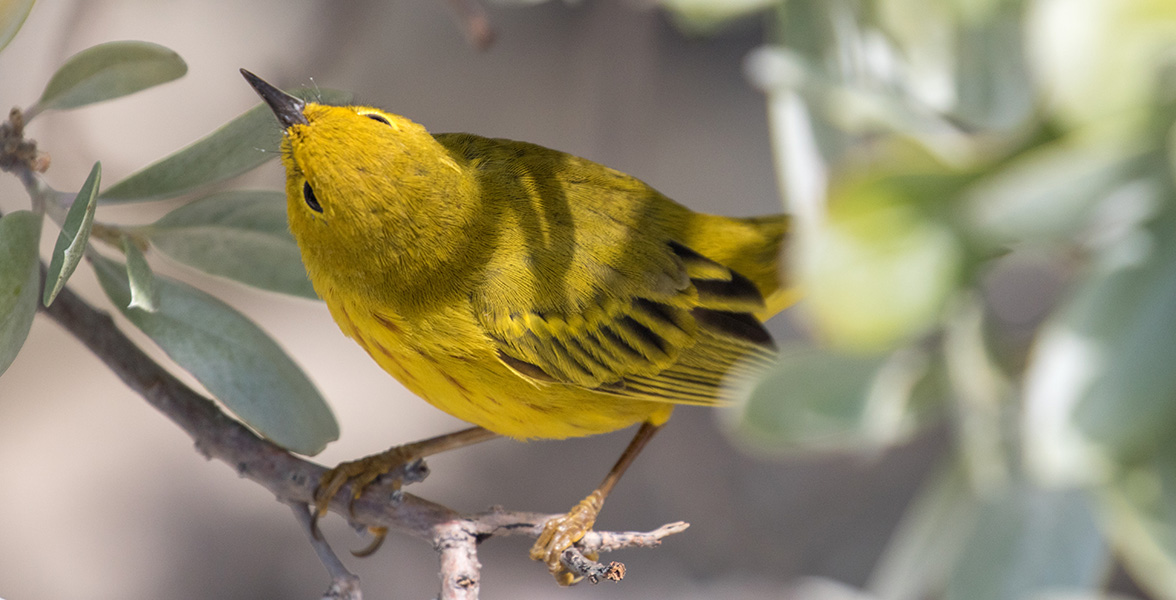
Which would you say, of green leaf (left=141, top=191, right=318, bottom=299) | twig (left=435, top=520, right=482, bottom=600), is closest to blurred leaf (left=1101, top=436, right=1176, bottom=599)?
twig (left=435, top=520, right=482, bottom=600)

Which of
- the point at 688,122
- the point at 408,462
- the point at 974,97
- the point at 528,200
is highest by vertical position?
the point at 688,122

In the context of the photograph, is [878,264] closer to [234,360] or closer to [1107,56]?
[1107,56]

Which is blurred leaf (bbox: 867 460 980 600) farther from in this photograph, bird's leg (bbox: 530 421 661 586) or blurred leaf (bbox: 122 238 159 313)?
bird's leg (bbox: 530 421 661 586)

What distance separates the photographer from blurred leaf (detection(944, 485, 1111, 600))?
0.37 m

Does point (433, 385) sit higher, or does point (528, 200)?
point (528, 200)

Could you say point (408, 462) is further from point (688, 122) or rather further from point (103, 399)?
point (688, 122)

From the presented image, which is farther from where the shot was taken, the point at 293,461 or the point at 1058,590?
the point at 293,461

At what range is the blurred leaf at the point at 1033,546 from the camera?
37cm

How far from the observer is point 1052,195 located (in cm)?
31

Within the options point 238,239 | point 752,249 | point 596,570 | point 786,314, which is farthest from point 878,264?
point 786,314

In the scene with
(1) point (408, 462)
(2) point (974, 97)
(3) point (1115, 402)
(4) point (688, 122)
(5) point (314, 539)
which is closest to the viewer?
(3) point (1115, 402)

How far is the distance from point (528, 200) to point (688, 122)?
1590 millimetres

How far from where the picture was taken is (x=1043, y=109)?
1.17ft

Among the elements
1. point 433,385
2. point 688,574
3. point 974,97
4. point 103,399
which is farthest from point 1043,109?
point 103,399
